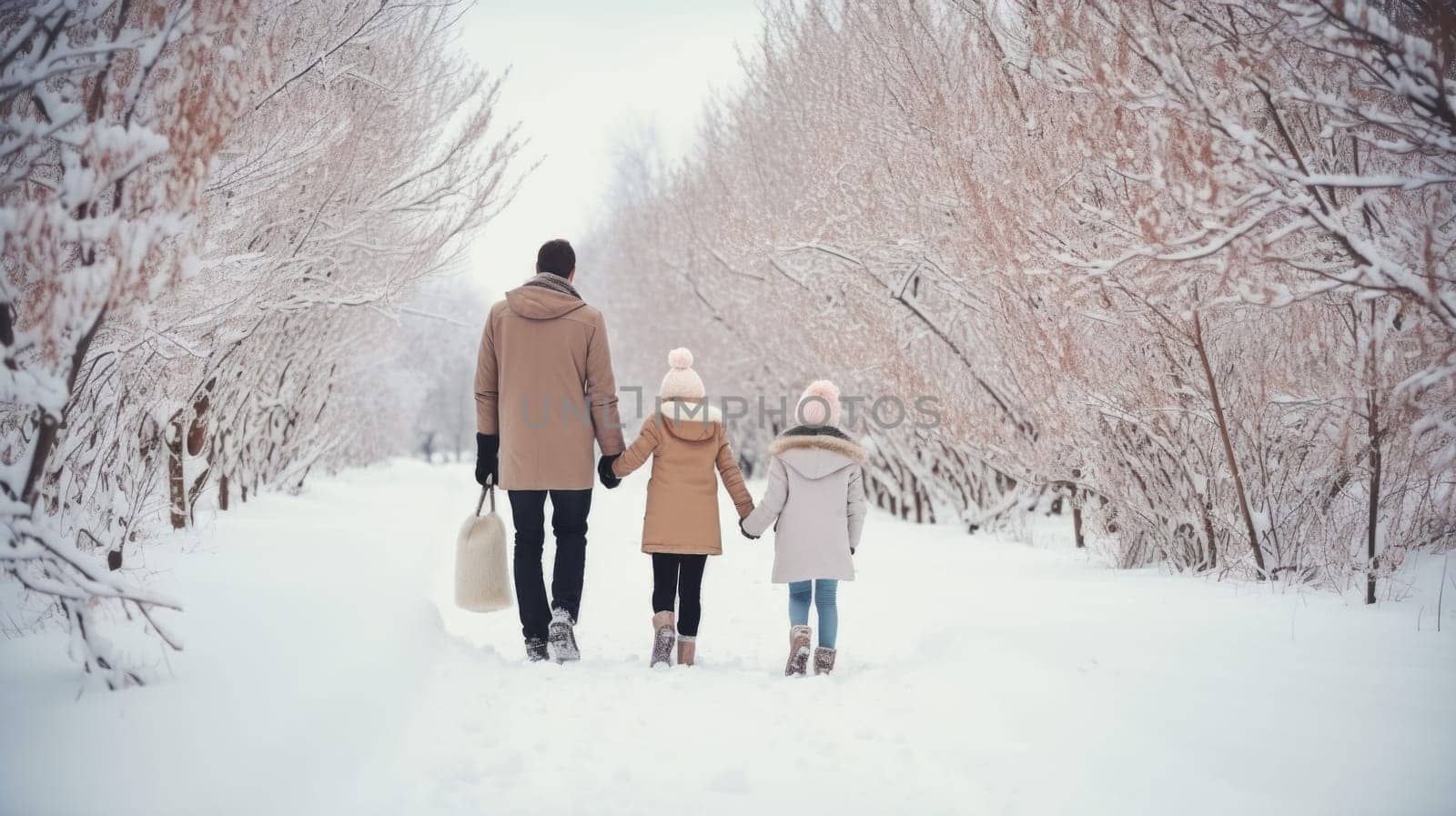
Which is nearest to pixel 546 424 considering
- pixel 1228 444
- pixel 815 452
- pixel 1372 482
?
pixel 815 452

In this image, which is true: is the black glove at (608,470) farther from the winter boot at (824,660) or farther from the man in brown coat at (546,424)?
the winter boot at (824,660)

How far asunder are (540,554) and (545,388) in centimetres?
79

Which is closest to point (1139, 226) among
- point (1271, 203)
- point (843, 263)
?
point (1271, 203)

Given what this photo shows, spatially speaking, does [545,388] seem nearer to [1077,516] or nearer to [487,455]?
[487,455]

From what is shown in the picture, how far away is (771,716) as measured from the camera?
11.6 ft

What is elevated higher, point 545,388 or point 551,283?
point 551,283

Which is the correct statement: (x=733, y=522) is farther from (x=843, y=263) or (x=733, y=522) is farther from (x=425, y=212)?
(x=425, y=212)

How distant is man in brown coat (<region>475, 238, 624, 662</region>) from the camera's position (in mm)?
4387

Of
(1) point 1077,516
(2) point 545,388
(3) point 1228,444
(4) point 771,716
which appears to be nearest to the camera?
(4) point 771,716

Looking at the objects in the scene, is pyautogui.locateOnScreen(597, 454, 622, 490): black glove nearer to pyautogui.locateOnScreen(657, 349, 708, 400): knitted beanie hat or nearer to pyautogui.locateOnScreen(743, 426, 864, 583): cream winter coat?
pyautogui.locateOnScreen(657, 349, 708, 400): knitted beanie hat

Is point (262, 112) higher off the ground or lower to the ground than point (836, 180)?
lower

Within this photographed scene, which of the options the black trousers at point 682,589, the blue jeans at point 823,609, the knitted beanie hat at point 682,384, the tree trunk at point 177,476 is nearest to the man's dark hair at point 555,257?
the knitted beanie hat at point 682,384

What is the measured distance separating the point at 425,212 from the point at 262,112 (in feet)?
8.80

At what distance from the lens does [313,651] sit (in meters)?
3.69
